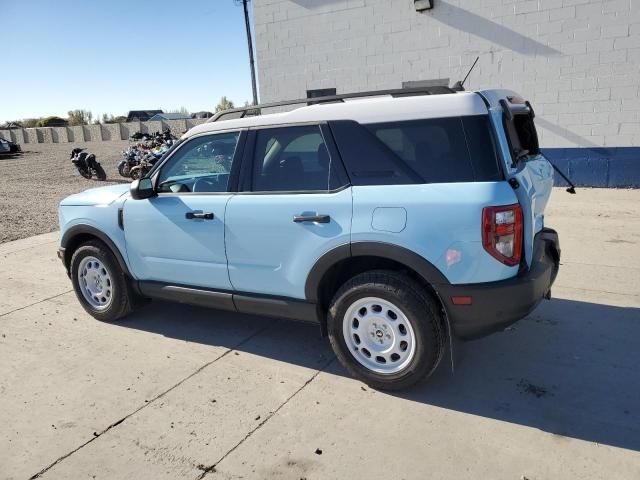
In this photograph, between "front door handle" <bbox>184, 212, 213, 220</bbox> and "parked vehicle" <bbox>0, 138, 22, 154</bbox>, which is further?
"parked vehicle" <bbox>0, 138, 22, 154</bbox>

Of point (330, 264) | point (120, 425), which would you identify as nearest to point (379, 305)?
point (330, 264)

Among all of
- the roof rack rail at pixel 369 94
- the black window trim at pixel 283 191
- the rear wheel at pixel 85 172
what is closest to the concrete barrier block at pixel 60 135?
the rear wheel at pixel 85 172

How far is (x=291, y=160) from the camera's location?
3.75 m

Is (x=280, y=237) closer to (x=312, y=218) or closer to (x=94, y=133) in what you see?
(x=312, y=218)

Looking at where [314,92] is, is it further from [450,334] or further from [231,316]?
[450,334]

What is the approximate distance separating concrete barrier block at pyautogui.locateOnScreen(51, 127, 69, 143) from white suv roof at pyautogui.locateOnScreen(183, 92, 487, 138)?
46.8 m

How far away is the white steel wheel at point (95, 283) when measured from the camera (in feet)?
15.7

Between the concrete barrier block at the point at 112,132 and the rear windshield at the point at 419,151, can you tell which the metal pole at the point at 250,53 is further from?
the concrete barrier block at the point at 112,132

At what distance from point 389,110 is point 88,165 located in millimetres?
14747

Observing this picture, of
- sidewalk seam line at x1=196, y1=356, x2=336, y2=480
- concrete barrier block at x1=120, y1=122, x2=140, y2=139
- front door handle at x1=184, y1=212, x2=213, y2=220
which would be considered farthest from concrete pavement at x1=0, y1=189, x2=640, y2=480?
concrete barrier block at x1=120, y1=122, x2=140, y2=139

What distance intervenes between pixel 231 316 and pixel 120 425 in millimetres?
1765

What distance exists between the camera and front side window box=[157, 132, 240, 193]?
402 centimetres

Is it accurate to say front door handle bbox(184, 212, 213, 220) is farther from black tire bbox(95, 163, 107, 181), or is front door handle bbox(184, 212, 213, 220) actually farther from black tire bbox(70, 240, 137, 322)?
black tire bbox(95, 163, 107, 181)

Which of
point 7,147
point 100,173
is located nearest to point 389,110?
point 100,173
